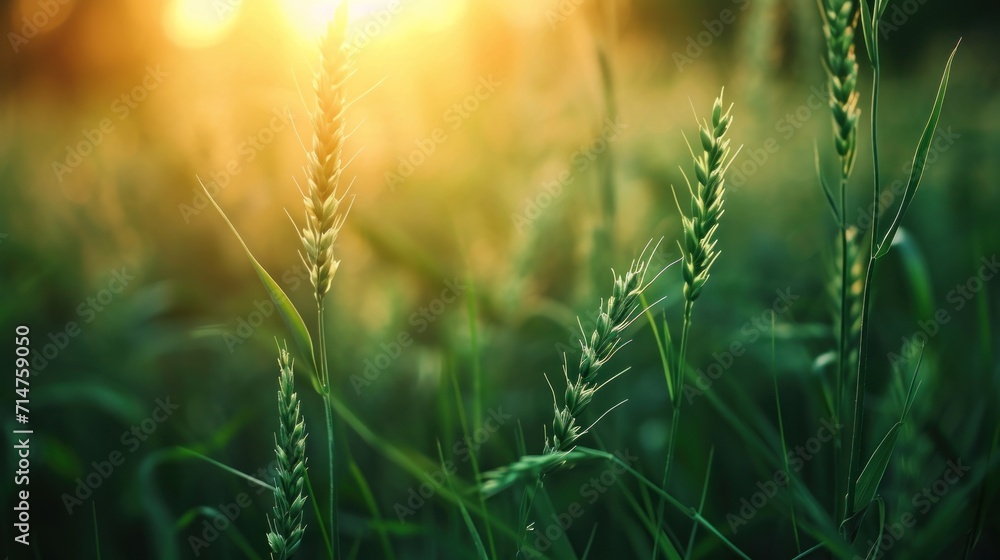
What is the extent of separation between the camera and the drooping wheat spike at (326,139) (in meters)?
0.62

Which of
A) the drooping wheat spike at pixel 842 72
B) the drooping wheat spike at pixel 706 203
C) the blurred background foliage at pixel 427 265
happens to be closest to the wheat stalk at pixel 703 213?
the drooping wheat spike at pixel 706 203

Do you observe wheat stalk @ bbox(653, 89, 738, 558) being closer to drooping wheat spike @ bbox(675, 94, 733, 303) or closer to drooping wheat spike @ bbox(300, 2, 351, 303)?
drooping wheat spike @ bbox(675, 94, 733, 303)

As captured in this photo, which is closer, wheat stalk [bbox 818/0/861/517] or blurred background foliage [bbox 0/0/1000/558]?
wheat stalk [bbox 818/0/861/517]

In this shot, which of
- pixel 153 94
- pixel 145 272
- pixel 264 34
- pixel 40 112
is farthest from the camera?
pixel 40 112

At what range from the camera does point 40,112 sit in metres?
3.42

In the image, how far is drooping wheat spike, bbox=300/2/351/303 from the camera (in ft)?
2.02

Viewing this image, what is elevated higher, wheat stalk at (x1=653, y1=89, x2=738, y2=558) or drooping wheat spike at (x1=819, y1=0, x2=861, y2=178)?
drooping wheat spike at (x1=819, y1=0, x2=861, y2=178)

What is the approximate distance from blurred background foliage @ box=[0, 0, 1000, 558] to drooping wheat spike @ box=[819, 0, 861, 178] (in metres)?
0.42

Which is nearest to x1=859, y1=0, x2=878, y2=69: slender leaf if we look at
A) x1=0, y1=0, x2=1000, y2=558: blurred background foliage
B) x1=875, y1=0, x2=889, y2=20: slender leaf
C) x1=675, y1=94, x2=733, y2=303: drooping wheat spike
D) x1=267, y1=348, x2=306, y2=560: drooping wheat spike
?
x1=875, y1=0, x2=889, y2=20: slender leaf

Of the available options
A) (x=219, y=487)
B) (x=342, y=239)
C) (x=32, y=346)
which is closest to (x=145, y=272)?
(x=32, y=346)

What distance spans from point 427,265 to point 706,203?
0.89 meters

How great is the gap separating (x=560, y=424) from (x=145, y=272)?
1741 mm

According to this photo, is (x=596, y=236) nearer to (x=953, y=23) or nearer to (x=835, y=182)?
(x=835, y=182)

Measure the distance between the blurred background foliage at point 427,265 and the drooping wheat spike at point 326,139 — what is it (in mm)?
38
